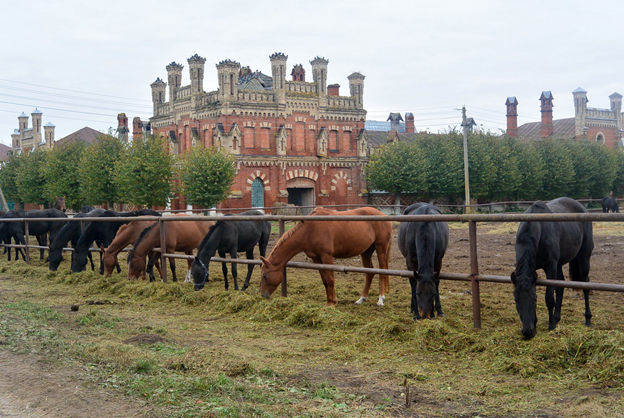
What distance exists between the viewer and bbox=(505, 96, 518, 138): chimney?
227 feet

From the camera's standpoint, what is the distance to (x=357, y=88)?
50125mm

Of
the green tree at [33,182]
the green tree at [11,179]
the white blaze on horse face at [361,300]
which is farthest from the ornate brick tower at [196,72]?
the white blaze on horse face at [361,300]

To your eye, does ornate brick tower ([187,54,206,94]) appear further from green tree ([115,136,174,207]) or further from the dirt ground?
the dirt ground

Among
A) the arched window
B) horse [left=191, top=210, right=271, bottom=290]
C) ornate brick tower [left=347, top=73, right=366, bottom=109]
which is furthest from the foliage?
horse [left=191, top=210, right=271, bottom=290]

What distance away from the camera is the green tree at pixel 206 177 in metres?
38.0

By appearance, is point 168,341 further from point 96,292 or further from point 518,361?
point 96,292

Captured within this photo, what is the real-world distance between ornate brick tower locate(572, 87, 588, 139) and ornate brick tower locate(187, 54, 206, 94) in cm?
4692

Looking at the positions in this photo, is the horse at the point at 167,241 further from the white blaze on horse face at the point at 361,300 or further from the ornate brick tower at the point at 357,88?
the ornate brick tower at the point at 357,88

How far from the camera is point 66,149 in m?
51.0

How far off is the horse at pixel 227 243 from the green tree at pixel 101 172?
105 ft

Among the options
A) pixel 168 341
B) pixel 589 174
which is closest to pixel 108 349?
pixel 168 341

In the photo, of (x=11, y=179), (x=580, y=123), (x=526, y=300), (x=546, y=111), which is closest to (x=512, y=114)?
(x=546, y=111)

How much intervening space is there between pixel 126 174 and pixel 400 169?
19.7m

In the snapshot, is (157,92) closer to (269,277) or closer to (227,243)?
(227,243)
